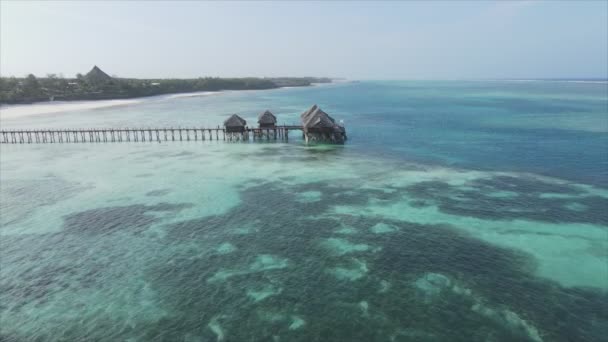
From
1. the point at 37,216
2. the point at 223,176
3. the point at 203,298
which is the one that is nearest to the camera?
the point at 203,298

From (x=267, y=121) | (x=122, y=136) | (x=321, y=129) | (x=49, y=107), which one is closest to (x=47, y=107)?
(x=49, y=107)

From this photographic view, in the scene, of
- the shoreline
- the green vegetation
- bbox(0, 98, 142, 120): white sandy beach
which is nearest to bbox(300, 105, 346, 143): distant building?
the shoreline

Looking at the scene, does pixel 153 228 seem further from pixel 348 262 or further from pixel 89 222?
Result: pixel 348 262

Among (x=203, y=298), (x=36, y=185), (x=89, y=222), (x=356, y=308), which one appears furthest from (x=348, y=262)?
(x=36, y=185)

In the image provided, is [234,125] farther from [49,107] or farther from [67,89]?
[67,89]

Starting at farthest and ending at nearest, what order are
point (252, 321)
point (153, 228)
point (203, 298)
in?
point (153, 228)
point (203, 298)
point (252, 321)

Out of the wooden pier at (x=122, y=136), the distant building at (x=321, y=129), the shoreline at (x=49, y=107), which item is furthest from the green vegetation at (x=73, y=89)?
the distant building at (x=321, y=129)

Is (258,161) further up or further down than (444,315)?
further up

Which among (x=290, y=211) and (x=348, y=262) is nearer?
(x=348, y=262)
